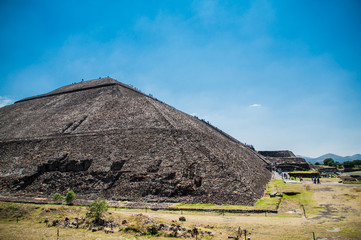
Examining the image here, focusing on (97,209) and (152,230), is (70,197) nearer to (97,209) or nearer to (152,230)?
(97,209)

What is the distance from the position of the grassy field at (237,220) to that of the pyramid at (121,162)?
2146 millimetres

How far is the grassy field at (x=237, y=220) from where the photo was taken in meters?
10.7

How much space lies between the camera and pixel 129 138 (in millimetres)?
23250

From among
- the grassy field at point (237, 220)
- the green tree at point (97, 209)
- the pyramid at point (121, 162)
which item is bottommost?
the grassy field at point (237, 220)

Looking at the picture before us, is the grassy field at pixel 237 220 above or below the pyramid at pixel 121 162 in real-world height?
below

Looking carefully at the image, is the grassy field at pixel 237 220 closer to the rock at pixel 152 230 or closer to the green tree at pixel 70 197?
the rock at pixel 152 230

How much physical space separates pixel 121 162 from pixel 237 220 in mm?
11023

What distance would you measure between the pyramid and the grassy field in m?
2.15

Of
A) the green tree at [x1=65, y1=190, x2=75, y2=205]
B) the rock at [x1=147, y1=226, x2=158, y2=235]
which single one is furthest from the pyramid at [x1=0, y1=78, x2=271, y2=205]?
the rock at [x1=147, y1=226, x2=158, y2=235]

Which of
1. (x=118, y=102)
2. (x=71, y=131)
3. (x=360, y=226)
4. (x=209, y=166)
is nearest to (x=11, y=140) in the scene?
(x=71, y=131)

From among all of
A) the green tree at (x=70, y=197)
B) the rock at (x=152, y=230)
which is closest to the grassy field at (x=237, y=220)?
the rock at (x=152, y=230)

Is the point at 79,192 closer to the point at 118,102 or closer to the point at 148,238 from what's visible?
the point at 148,238

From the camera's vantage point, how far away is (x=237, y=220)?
1286 cm

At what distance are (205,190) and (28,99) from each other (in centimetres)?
4396
